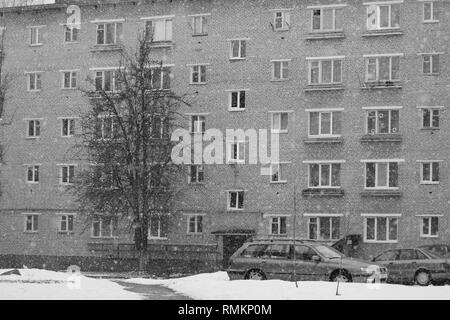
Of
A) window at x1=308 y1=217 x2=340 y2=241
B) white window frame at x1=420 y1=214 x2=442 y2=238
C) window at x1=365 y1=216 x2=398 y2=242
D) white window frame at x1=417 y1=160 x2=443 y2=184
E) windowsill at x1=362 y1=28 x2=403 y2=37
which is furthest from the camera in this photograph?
window at x1=308 y1=217 x2=340 y2=241

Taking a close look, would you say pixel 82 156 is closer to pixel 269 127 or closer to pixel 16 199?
pixel 16 199

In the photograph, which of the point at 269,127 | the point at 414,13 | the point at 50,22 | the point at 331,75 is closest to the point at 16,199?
the point at 50,22

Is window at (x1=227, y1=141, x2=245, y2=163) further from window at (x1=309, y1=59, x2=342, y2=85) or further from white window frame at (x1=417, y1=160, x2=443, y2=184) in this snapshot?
white window frame at (x1=417, y1=160, x2=443, y2=184)

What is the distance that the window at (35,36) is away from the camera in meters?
54.4

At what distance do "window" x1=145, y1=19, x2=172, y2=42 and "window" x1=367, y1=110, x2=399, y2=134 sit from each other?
12839mm

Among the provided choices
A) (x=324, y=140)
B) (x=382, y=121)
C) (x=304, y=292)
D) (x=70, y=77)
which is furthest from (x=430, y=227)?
(x=304, y=292)

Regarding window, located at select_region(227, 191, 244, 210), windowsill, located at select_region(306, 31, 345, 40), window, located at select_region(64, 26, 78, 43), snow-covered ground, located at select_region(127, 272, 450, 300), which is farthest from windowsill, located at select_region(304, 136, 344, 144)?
snow-covered ground, located at select_region(127, 272, 450, 300)

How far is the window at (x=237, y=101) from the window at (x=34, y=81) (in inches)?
499

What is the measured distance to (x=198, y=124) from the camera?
50.2 metres

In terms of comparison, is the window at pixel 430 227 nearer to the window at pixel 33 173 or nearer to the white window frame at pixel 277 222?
the white window frame at pixel 277 222

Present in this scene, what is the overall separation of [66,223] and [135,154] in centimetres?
811

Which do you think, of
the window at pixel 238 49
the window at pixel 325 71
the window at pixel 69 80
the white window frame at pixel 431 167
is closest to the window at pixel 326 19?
the window at pixel 325 71

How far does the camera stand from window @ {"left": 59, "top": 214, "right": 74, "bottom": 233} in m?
52.7

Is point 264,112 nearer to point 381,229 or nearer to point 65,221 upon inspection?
point 381,229
